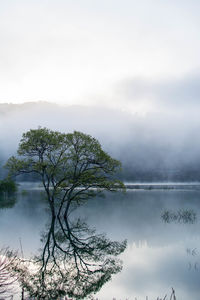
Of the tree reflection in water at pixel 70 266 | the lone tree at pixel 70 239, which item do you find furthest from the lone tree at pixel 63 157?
the tree reflection in water at pixel 70 266

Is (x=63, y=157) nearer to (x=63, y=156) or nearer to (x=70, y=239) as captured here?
(x=63, y=156)

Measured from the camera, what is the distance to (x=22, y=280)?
20.3 meters

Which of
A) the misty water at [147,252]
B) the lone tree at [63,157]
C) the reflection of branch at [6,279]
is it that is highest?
the lone tree at [63,157]

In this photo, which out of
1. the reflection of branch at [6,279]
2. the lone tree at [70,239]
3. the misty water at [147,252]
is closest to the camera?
the reflection of branch at [6,279]

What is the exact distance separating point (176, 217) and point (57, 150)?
82.4 feet

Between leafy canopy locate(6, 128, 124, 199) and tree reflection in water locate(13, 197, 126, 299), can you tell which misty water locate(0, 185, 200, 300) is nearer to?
tree reflection in water locate(13, 197, 126, 299)

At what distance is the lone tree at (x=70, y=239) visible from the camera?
20.5 m

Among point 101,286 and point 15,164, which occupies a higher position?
point 15,164

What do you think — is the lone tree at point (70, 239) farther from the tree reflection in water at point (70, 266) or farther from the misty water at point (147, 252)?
the misty water at point (147, 252)

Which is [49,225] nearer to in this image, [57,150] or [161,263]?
[57,150]

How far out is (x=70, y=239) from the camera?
3878 centimetres

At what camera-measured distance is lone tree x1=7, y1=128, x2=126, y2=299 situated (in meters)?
20.5

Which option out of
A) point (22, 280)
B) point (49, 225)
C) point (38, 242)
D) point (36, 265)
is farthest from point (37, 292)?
point (49, 225)

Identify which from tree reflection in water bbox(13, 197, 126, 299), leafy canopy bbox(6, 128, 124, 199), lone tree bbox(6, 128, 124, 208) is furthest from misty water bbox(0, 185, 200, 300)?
leafy canopy bbox(6, 128, 124, 199)
